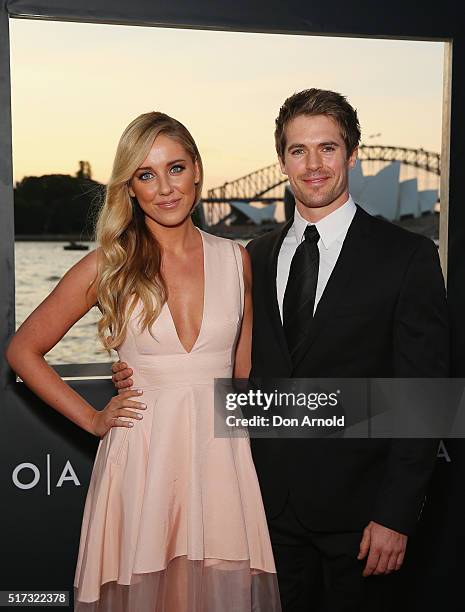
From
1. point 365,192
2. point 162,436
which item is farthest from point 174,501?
point 365,192

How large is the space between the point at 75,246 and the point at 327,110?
4.16 ft

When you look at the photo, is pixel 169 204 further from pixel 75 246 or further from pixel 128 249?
pixel 75 246

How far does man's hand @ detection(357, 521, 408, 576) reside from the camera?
1.94 m

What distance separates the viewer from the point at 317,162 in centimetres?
203

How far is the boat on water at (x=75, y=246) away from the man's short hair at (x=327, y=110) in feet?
3.66

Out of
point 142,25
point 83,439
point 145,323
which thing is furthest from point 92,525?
point 142,25

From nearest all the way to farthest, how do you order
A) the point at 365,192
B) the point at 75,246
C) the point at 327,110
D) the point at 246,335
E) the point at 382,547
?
the point at 382,547
the point at 327,110
the point at 246,335
the point at 75,246
the point at 365,192

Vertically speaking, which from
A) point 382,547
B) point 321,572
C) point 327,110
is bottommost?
point 321,572

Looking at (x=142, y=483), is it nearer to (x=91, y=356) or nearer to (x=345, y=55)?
(x=91, y=356)

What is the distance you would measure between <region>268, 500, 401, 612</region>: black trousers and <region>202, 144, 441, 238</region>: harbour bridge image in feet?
4.50

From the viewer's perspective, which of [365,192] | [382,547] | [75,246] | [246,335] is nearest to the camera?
[382,547]

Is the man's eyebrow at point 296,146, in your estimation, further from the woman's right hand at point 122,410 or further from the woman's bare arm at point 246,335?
the woman's right hand at point 122,410

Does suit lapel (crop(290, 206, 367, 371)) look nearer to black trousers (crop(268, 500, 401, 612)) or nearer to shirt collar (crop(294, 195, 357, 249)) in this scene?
shirt collar (crop(294, 195, 357, 249))

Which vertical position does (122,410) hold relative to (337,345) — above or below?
below
